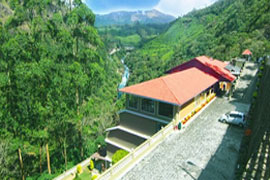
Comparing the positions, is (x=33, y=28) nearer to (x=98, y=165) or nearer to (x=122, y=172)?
(x=122, y=172)

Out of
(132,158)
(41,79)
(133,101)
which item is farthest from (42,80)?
(133,101)

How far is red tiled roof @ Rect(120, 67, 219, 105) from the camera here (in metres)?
20.7

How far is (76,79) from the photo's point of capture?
19266mm

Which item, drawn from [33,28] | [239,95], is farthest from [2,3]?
[239,95]

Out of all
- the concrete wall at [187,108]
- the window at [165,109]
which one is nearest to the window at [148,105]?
the window at [165,109]

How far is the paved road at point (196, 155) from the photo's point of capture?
1430 centimetres

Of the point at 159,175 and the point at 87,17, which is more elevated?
the point at 87,17

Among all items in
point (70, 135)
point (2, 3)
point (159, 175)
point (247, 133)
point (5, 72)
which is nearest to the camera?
point (159, 175)

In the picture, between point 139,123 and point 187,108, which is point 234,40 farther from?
point 139,123

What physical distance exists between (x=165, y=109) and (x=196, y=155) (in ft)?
20.4

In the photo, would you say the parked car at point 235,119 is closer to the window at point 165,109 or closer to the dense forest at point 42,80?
the window at point 165,109

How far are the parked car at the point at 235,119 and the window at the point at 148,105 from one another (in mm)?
8180

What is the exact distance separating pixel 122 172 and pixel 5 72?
521 inches

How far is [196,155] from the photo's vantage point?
16469 millimetres
